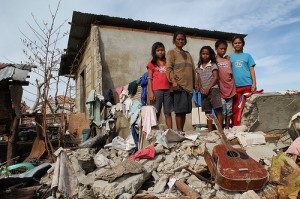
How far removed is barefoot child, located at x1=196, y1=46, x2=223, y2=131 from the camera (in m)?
4.25

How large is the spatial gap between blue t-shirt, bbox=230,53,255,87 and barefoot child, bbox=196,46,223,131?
1.35ft

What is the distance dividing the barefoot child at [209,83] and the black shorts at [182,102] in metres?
0.24

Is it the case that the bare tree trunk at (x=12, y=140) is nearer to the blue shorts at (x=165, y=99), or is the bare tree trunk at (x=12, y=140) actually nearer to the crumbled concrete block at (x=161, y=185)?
the blue shorts at (x=165, y=99)

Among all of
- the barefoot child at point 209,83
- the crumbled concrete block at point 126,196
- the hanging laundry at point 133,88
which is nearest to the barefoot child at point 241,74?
the barefoot child at point 209,83

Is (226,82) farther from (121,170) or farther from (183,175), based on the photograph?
(121,170)

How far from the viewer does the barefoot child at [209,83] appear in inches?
167

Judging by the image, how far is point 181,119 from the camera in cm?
445

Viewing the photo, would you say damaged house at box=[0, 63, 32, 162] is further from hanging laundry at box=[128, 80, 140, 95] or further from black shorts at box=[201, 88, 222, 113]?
black shorts at box=[201, 88, 222, 113]

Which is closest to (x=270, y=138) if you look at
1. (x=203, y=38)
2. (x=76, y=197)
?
(x=76, y=197)

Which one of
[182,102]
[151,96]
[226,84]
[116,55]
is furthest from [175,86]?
[116,55]

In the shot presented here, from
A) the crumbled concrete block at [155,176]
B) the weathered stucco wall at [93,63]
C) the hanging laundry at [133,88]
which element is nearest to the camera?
the crumbled concrete block at [155,176]

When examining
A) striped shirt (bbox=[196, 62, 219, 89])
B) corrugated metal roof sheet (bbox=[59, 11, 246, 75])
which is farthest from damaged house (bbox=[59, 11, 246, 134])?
striped shirt (bbox=[196, 62, 219, 89])

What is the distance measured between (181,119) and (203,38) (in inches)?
242

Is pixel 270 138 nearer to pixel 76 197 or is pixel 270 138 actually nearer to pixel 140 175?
pixel 140 175
